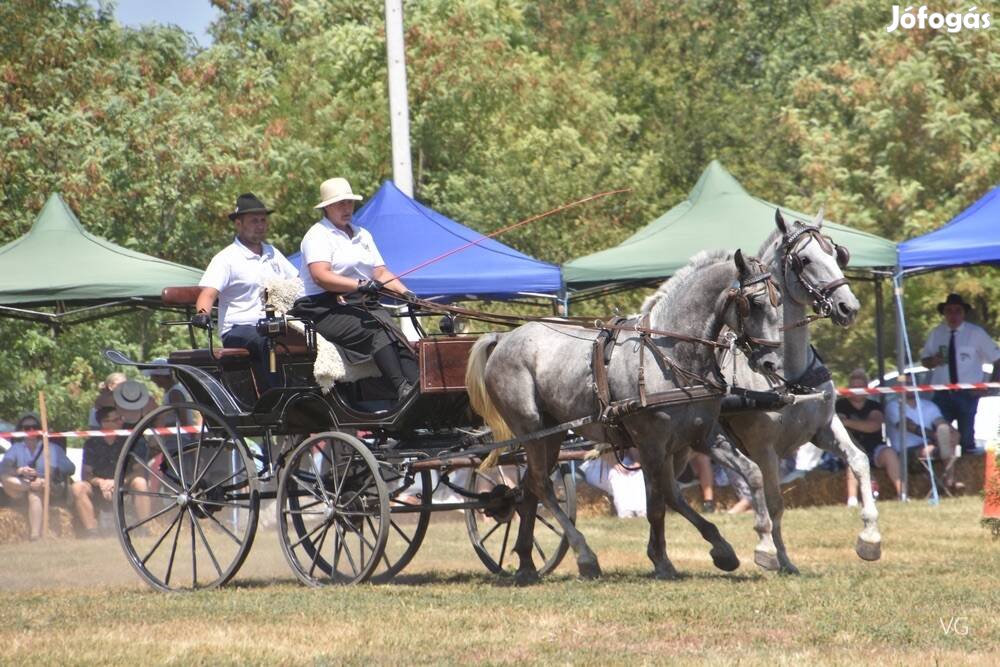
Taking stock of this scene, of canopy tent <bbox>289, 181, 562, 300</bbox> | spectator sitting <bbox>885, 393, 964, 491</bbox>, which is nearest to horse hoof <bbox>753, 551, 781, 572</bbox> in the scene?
canopy tent <bbox>289, 181, 562, 300</bbox>

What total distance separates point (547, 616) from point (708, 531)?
2018 mm

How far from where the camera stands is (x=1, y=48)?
24.5m

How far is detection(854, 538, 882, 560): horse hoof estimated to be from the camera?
9711mm

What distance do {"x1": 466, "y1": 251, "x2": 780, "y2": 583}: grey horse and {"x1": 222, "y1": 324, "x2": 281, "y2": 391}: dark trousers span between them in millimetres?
1266

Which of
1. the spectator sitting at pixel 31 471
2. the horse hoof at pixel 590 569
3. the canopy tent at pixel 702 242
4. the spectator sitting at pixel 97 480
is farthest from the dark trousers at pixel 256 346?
the canopy tent at pixel 702 242

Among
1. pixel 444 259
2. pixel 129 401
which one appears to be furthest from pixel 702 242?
pixel 129 401

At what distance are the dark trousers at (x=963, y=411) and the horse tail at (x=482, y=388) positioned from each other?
816 centimetres

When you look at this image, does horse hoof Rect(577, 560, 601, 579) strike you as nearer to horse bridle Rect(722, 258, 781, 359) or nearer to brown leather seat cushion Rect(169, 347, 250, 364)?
horse bridle Rect(722, 258, 781, 359)

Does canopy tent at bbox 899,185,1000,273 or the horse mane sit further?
canopy tent at bbox 899,185,1000,273

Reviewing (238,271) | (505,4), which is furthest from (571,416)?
(505,4)

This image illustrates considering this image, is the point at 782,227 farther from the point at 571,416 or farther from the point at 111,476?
the point at 111,476

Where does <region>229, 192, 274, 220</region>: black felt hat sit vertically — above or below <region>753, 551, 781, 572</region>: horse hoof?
above

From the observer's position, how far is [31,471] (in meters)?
14.9

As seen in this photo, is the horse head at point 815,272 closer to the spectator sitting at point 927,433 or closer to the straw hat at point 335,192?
the straw hat at point 335,192
